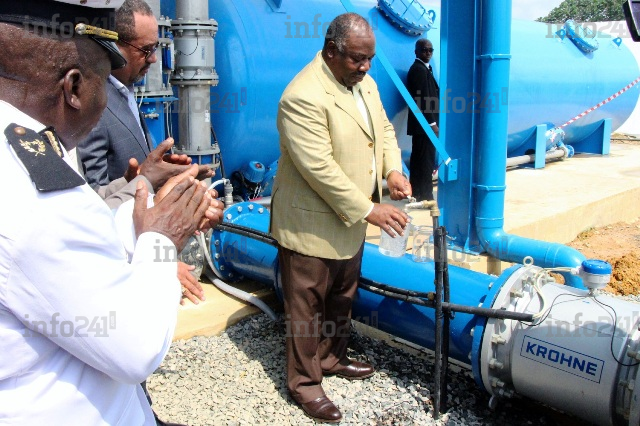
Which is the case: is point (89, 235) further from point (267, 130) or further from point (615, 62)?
point (615, 62)

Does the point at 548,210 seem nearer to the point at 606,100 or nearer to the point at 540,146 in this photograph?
the point at 540,146

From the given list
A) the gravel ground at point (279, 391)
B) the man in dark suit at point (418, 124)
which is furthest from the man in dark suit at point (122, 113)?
the man in dark suit at point (418, 124)

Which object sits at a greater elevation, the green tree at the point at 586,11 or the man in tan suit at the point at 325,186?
the green tree at the point at 586,11

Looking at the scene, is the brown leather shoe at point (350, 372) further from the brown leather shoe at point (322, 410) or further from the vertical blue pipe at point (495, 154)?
the vertical blue pipe at point (495, 154)

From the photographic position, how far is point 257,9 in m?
5.04

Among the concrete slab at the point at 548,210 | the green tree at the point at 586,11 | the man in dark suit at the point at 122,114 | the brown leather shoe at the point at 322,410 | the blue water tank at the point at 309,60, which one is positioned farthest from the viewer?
the green tree at the point at 586,11

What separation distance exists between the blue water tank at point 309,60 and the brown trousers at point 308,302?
6.42ft

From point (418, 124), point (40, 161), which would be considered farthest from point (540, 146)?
point (40, 161)

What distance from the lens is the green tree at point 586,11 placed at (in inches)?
1410

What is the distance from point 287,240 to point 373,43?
948 mm

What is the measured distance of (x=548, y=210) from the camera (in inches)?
232

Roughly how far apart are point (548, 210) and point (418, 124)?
1.50 meters

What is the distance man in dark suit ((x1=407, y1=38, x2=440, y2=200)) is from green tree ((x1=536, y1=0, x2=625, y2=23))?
104 ft

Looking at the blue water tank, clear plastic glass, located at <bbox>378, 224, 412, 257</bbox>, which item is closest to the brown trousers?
clear plastic glass, located at <bbox>378, 224, 412, 257</bbox>
